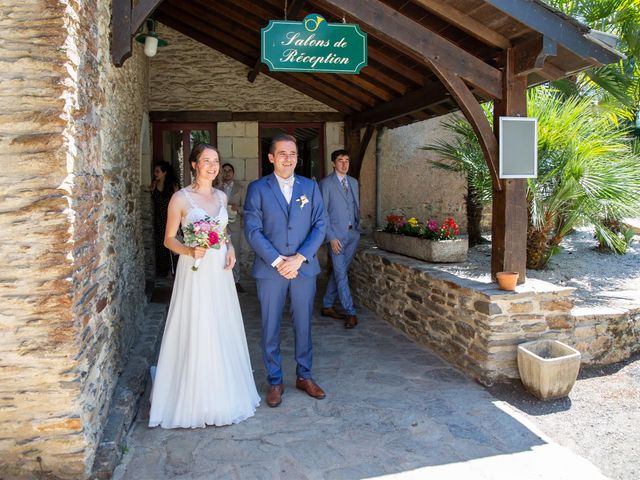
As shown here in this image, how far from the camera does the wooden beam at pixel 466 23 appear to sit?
427 centimetres

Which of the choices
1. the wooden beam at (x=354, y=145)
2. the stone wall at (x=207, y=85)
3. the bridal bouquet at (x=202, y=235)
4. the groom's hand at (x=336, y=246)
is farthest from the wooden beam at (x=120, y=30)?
the wooden beam at (x=354, y=145)

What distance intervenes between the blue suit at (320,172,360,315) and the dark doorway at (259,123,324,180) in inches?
96.2

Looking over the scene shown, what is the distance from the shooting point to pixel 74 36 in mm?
2732

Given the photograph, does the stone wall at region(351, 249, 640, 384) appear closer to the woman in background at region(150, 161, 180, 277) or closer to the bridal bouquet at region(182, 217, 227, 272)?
the bridal bouquet at region(182, 217, 227, 272)

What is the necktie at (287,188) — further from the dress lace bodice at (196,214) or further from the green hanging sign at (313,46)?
the green hanging sign at (313,46)

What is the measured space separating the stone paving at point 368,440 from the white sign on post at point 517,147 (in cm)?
181

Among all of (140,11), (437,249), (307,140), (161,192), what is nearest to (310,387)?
(437,249)

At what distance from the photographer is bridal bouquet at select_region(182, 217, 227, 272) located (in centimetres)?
344

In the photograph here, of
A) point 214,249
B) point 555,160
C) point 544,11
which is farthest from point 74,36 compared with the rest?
point 555,160

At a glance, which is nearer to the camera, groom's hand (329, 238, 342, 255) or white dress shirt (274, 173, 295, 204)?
white dress shirt (274, 173, 295, 204)

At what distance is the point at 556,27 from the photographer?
4152 millimetres

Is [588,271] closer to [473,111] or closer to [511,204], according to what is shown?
[511,204]

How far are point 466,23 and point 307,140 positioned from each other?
5234 millimetres

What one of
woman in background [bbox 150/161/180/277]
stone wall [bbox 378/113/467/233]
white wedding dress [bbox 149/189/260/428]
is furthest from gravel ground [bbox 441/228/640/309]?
woman in background [bbox 150/161/180/277]
